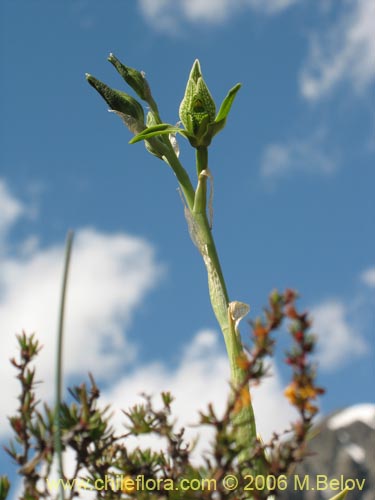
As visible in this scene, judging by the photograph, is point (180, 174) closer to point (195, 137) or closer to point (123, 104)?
point (195, 137)

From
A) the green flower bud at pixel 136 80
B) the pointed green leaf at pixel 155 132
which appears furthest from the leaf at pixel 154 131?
the green flower bud at pixel 136 80

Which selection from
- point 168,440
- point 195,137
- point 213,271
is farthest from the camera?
point 195,137

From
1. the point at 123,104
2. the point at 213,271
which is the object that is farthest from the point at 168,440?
the point at 123,104

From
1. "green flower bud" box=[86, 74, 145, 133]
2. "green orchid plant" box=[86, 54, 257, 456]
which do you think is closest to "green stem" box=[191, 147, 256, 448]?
"green orchid plant" box=[86, 54, 257, 456]

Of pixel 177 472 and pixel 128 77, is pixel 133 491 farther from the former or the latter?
pixel 128 77

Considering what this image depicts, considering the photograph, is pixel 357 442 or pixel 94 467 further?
pixel 357 442

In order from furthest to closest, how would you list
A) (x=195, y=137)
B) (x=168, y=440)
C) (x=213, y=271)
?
(x=195, y=137)
(x=213, y=271)
(x=168, y=440)

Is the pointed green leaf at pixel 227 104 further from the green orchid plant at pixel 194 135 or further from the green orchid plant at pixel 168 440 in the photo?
the green orchid plant at pixel 168 440

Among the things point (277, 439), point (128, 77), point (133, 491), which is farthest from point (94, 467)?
point (128, 77)
